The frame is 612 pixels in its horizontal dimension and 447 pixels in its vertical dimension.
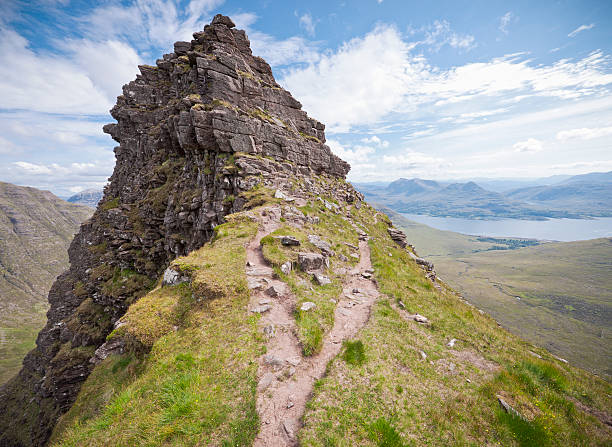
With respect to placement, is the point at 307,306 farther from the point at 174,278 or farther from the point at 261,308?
the point at 174,278

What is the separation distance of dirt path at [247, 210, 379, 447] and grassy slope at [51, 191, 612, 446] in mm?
489

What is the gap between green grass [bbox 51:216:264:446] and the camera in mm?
7715

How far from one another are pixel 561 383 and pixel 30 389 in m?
82.4

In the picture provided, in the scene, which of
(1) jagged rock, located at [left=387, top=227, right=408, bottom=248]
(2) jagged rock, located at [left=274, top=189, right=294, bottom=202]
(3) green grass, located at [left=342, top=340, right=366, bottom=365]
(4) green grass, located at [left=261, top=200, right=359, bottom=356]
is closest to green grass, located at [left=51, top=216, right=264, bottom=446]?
(4) green grass, located at [left=261, top=200, right=359, bottom=356]

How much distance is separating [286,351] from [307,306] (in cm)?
338

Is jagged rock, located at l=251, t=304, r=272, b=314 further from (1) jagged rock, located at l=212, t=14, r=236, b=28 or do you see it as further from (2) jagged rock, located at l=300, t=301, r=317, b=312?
(1) jagged rock, located at l=212, t=14, r=236, b=28

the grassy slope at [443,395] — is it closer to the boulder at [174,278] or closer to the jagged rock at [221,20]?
the boulder at [174,278]

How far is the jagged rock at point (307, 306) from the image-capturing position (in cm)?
1378

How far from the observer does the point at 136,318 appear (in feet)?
41.0

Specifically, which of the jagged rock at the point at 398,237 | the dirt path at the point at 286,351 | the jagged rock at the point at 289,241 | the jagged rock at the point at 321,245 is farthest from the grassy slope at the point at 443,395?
the jagged rock at the point at 398,237

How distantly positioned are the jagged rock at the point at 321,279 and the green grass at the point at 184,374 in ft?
18.8

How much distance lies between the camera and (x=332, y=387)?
9406 millimetres

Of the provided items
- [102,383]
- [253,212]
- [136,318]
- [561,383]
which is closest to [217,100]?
[253,212]

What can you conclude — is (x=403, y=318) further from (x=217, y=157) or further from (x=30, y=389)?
(x=30, y=389)
